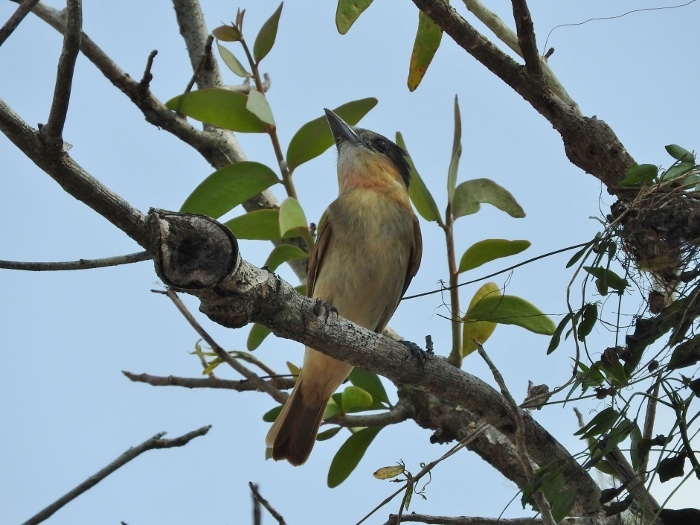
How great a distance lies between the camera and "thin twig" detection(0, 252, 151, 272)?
2082mm

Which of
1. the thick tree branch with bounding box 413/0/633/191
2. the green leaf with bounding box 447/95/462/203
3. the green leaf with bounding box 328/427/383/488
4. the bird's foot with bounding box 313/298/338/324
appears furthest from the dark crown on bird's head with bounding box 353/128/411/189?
the bird's foot with bounding box 313/298/338/324

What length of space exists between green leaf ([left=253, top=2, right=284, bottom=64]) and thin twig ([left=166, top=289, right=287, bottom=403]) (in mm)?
1473

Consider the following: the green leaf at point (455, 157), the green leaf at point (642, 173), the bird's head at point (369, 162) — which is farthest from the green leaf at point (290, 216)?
the green leaf at point (642, 173)

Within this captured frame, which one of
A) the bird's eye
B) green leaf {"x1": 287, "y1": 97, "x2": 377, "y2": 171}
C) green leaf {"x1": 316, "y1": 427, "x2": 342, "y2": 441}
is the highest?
the bird's eye

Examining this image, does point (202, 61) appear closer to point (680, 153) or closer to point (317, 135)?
Answer: point (317, 135)

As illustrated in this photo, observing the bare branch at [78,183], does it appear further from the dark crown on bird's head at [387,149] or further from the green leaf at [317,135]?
the dark crown on bird's head at [387,149]

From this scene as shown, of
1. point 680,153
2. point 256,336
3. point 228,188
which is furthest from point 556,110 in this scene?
point 256,336

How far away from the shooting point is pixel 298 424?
14.0 ft

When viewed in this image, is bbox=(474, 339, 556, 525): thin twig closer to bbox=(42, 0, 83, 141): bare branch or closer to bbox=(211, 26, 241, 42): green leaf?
bbox=(42, 0, 83, 141): bare branch

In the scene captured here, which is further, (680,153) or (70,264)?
(680,153)

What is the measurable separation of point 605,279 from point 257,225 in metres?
1.65

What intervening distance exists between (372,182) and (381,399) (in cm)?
139

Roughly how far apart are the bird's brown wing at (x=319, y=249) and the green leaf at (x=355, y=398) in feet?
2.25

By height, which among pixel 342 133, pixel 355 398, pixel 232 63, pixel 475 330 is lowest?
pixel 355 398
